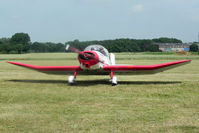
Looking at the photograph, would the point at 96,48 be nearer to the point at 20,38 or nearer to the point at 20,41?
the point at 20,41

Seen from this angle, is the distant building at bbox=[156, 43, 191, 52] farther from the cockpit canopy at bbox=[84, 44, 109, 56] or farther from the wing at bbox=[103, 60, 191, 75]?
the cockpit canopy at bbox=[84, 44, 109, 56]

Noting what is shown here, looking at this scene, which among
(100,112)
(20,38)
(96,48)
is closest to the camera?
(100,112)

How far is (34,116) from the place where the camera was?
614 centimetres

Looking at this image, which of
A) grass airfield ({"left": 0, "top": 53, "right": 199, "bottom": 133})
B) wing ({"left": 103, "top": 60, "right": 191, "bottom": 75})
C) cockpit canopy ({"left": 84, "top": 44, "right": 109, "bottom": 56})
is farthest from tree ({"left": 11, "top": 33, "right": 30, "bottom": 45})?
grass airfield ({"left": 0, "top": 53, "right": 199, "bottom": 133})

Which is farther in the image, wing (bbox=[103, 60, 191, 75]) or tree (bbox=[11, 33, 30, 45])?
tree (bbox=[11, 33, 30, 45])

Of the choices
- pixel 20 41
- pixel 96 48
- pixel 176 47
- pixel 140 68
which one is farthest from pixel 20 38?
pixel 176 47

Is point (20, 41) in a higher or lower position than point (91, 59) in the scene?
higher

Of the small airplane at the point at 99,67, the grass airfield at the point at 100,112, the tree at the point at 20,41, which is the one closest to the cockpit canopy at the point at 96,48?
the small airplane at the point at 99,67

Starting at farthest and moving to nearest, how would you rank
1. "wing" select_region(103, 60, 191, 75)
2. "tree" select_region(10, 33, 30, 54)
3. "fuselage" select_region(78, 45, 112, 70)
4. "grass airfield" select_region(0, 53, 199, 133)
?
"tree" select_region(10, 33, 30, 54) < "wing" select_region(103, 60, 191, 75) < "fuselage" select_region(78, 45, 112, 70) < "grass airfield" select_region(0, 53, 199, 133)

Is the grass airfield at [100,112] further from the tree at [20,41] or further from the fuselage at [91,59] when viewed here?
the tree at [20,41]

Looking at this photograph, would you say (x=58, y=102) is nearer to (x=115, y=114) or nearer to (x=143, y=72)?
(x=115, y=114)

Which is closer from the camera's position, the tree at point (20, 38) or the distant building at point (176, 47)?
the tree at point (20, 38)

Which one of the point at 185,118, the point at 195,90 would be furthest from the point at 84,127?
the point at 195,90

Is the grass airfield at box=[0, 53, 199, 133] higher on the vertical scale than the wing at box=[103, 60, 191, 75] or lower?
lower
